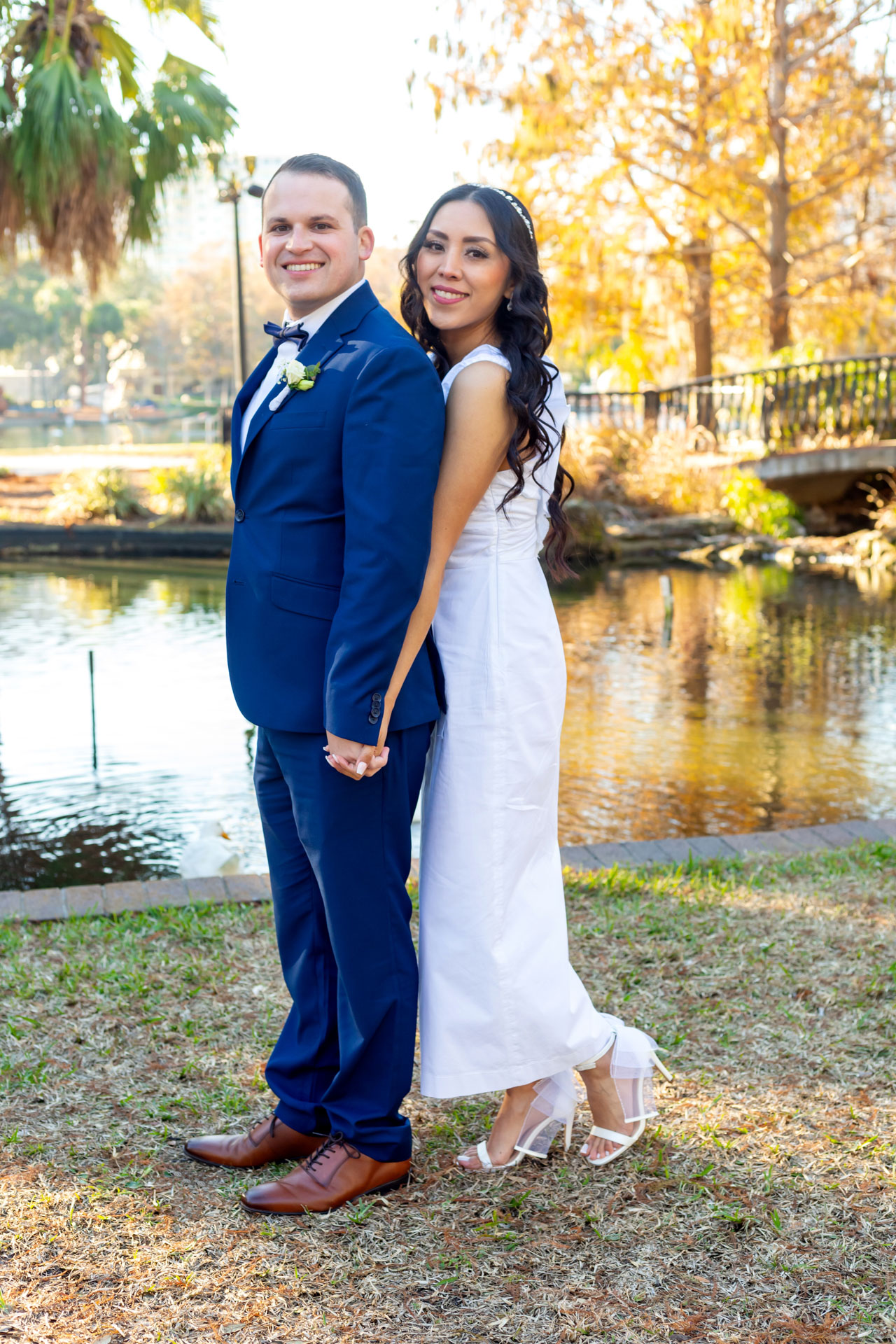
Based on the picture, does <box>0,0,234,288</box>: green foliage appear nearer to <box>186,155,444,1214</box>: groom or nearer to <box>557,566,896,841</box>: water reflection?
<box>557,566,896,841</box>: water reflection

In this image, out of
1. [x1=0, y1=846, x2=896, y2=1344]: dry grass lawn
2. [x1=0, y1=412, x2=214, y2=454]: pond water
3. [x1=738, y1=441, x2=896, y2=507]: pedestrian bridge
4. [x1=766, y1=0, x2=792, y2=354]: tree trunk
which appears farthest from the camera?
[x1=0, y1=412, x2=214, y2=454]: pond water

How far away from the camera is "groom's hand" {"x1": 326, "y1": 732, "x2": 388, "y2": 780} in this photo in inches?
85.2

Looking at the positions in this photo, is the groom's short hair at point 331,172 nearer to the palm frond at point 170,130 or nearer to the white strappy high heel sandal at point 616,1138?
the white strappy high heel sandal at point 616,1138

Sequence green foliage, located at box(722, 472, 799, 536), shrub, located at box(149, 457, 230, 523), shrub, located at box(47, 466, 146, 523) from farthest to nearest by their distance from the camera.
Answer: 1. shrub, located at box(47, 466, 146, 523)
2. shrub, located at box(149, 457, 230, 523)
3. green foliage, located at box(722, 472, 799, 536)

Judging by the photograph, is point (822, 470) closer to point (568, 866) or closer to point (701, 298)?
point (701, 298)

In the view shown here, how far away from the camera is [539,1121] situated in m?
2.54

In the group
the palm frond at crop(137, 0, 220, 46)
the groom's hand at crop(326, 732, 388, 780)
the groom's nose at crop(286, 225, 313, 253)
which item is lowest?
the groom's hand at crop(326, 732, 388, 780)

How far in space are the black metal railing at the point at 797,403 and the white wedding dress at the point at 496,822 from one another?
15.5 m

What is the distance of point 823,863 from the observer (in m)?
4.35

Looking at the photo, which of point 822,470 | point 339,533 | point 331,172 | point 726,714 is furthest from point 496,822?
point 822,470

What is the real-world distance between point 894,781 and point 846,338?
18628mm

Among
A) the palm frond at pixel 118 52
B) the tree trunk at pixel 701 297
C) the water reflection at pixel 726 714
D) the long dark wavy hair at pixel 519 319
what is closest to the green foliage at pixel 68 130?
the palm frond at pixel 118 52

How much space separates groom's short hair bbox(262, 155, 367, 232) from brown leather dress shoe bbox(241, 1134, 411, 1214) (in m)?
1.78

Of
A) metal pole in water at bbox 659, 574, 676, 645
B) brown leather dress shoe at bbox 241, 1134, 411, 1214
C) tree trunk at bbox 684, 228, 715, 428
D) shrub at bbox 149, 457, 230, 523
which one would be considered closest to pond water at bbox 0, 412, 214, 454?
shrub at bbox 149, 457, 230, 523
